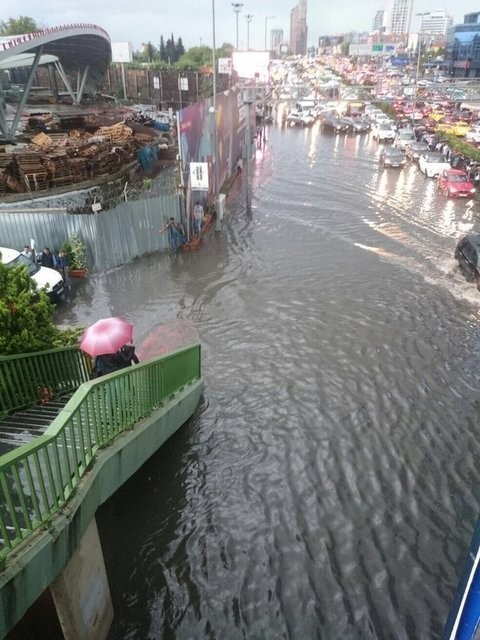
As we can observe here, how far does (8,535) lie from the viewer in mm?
3826

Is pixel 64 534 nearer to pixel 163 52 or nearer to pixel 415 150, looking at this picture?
pixel 415 150

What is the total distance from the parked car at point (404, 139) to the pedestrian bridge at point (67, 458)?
32920 mm

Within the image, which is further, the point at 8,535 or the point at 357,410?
the point at 357,410

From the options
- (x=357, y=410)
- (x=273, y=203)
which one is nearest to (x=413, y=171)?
(x=273, y=203)

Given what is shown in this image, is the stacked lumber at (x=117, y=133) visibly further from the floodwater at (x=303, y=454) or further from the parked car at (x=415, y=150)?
the parked car at (x=415, y=150)

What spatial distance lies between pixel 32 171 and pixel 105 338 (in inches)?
607

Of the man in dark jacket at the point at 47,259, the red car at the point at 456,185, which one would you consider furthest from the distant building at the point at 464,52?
the man in dark jacket at the point at 47,259

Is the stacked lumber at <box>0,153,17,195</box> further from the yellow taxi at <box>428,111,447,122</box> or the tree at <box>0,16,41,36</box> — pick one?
the tree at <box>0,16,41,36</box>

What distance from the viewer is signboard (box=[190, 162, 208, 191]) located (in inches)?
634

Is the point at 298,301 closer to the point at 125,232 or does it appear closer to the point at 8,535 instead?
the point at 125,232

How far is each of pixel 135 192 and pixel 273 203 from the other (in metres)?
7.07

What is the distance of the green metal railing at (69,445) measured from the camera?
3844 millimetres

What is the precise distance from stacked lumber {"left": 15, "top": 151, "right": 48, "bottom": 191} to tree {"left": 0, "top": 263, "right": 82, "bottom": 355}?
46.0 feet

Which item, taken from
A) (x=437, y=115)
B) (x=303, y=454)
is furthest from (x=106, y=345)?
(x=437, y=115)
